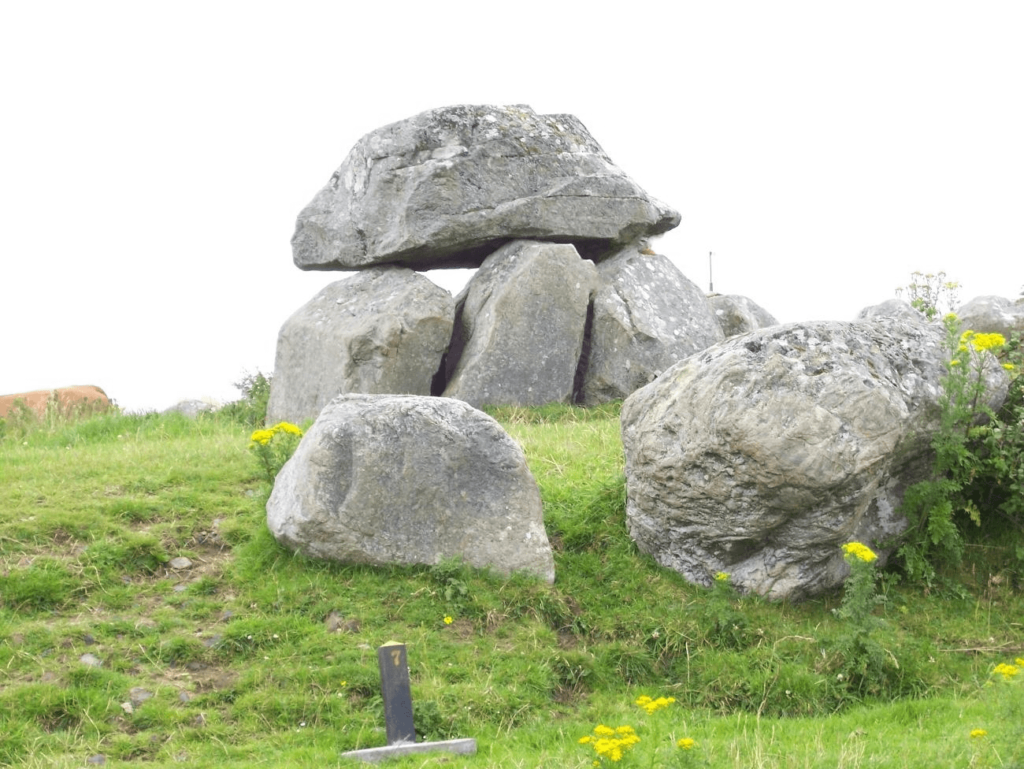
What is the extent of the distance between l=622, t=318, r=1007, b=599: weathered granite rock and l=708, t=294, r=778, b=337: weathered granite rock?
31.0 ft

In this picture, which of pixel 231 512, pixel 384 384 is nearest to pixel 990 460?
pixel 231 512

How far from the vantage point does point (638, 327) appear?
17.8 metres

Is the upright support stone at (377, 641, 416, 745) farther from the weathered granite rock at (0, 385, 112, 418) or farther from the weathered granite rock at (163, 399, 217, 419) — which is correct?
the weathered granite rock at (0, 385, 112, 418)

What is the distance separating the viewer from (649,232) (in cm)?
1969

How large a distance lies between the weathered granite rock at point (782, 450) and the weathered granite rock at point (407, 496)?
1.29 meters

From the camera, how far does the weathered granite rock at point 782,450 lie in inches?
372

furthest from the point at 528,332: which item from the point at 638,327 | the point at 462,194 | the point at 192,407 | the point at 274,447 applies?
the point at 192,407

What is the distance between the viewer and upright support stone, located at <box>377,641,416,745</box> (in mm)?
7789

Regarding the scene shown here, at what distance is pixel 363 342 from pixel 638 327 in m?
4.40

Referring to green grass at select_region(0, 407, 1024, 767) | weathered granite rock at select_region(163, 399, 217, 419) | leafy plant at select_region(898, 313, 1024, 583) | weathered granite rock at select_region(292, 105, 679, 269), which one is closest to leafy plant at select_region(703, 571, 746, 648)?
green grass at select_region(0, 407, 1024, 767)

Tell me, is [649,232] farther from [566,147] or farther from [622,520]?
[622,520]

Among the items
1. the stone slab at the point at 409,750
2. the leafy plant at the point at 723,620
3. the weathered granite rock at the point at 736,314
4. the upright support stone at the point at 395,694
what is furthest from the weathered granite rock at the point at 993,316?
the upright support stone at the point at 395,694

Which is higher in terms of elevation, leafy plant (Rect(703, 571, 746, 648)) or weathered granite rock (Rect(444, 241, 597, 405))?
weathered granite rock (Rect(444, 241, 597, 405))

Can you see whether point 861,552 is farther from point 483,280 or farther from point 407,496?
point 483,280
